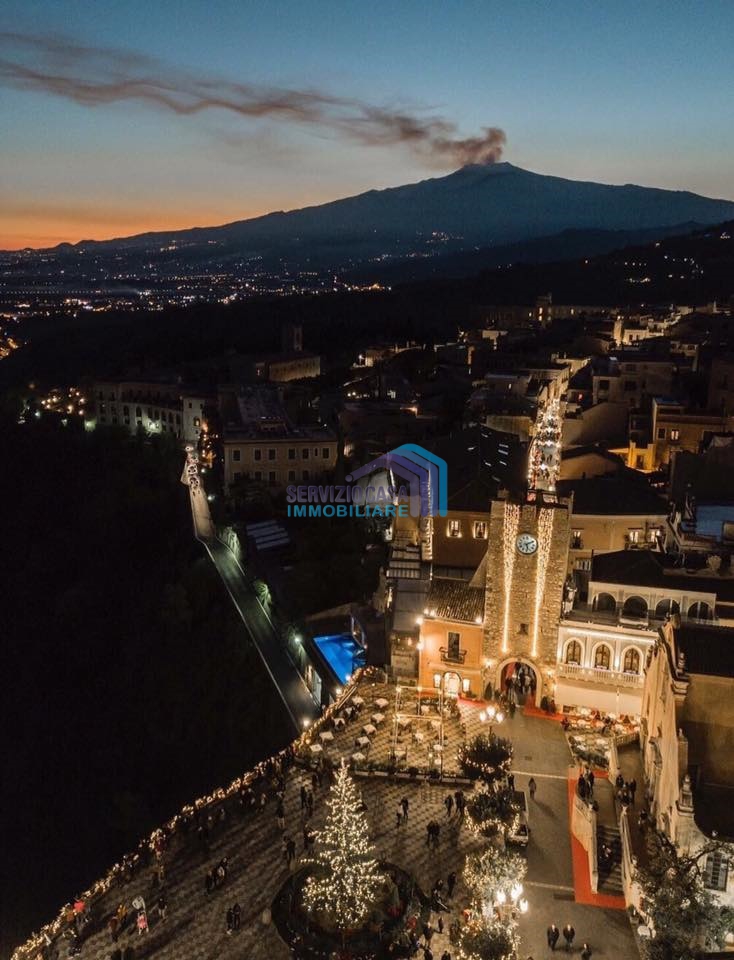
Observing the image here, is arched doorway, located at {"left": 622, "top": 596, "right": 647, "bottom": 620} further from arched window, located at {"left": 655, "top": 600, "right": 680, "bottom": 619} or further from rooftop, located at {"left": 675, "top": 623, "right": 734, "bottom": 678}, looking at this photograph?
rooftop, located at {"left": 675, "top": 623, "right": 734, "bottom": 678}

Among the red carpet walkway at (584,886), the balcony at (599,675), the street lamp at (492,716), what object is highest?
the balcony at (599,675)

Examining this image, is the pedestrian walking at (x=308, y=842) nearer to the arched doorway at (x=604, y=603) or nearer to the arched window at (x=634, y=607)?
the arched doorway at (x=604, y=603)

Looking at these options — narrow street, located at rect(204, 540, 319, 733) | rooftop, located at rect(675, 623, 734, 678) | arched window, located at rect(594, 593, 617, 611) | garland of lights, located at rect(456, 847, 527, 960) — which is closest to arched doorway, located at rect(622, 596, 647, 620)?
arched window, located at rect(594, 593, 617, 611)

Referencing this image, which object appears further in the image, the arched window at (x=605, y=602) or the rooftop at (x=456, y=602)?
the rooftop at (x=456, y=602)

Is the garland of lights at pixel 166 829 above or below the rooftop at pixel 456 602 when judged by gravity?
below

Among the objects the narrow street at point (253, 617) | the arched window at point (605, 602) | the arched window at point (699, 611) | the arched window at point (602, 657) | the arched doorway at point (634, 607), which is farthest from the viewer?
the narrow street at point (253, 617)

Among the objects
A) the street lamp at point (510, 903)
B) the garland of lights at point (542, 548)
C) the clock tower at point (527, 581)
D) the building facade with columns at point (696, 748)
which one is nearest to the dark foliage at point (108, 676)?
the clock tower at point (527, 581)
